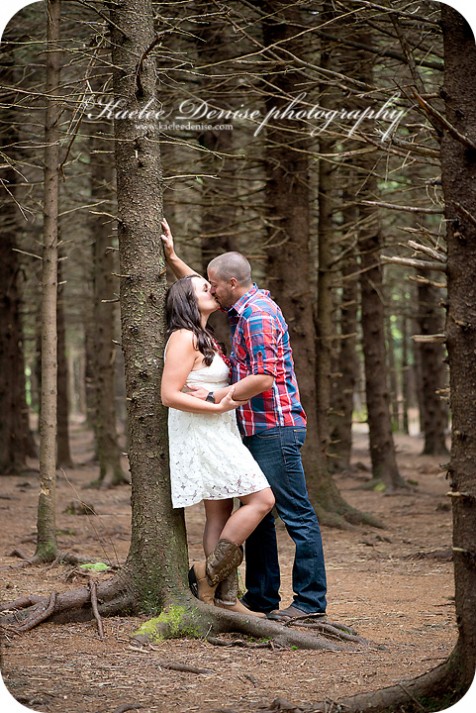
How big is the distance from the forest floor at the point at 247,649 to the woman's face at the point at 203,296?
1760mm

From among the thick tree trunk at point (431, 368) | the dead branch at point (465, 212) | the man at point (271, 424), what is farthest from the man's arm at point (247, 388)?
the thick tree trunk at point (431, 368)

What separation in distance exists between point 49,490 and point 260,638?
9.78 feet

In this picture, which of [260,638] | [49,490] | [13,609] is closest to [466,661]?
[260,638]

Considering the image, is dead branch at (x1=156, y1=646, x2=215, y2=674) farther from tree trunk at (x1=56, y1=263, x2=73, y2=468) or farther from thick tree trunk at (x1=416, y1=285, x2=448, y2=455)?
tree trunk at (x1=56, y1=263, x2=73, y2=468)

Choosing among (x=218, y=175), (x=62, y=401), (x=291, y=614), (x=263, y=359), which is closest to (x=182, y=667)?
(x=291, y=614)

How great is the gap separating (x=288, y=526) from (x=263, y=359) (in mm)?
1061

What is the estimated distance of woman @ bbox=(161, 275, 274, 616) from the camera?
15.3 feet

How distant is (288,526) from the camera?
16.4 feet

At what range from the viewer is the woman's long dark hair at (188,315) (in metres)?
4.73

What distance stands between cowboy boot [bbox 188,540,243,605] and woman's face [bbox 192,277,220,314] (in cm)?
136

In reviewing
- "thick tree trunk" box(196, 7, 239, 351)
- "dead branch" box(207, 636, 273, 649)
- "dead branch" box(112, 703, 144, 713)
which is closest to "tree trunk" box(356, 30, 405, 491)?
"thick tree trunk" box(196, 7, 239, 351)

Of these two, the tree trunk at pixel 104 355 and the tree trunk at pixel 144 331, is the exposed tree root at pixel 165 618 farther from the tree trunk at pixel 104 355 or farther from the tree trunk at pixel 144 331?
the tree trunk at pixel 104 355

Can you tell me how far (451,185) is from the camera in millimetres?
3631

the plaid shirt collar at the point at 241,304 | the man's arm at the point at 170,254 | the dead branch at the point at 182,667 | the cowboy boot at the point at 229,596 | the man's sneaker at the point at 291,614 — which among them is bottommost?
the dead branch at the point at 182,667
